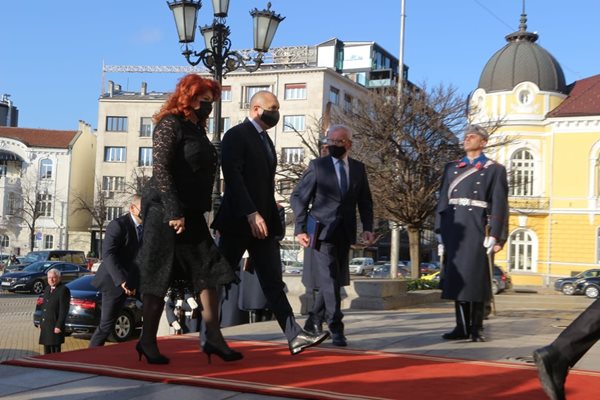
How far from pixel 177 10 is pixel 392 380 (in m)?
10.6

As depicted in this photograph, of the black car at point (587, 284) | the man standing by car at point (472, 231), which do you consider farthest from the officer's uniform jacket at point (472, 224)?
the black car at point (587, 284)

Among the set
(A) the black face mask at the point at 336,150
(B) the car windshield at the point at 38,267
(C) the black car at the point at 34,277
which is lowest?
(C) the black car at the point at 34,277

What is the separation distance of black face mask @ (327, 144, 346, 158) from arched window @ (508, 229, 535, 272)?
46128 millimetres

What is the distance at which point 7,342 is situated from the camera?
15.9 meters

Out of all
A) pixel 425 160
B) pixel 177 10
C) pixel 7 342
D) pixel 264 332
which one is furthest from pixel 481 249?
pixel 425 160

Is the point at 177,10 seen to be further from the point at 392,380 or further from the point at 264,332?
the point at 392,380

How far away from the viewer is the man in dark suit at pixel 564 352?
3889mm

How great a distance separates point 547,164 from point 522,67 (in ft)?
23.6

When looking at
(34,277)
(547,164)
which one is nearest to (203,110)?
(34,277)

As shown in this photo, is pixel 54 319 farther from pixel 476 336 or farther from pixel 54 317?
pixel 476 336

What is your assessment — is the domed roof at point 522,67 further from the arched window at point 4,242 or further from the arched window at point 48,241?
the arched window at point 4,242

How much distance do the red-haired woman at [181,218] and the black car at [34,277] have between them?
2936cm

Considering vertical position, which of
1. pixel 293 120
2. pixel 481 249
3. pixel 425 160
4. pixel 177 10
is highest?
pixel 293 120

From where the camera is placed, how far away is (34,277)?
110 ft
